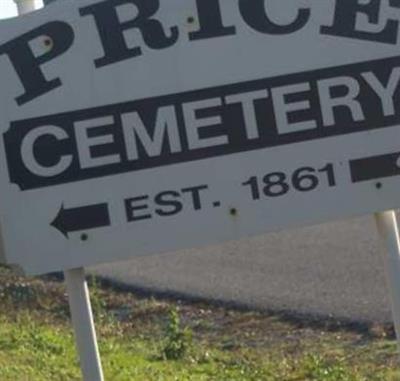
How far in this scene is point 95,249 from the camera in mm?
5266

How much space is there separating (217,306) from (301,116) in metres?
6.43

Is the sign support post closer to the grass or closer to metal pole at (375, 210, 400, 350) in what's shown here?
metal pole at (375, 210, 400, 350)

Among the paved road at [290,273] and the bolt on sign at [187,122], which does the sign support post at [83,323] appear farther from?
the paved road at [290,273]

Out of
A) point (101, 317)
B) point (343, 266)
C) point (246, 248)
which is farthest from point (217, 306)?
point (246, 248)

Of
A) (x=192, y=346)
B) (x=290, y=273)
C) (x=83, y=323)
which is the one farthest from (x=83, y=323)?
(x=290, y=273)

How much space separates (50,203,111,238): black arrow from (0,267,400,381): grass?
260 centimetres

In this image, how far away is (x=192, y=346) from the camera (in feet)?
29.4

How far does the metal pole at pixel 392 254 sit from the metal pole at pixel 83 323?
3.72ft

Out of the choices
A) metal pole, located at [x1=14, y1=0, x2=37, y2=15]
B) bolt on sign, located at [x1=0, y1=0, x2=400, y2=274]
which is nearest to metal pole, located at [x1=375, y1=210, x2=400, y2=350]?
bolt on sign, located at [x1=0, y1=0, x2=400, y2=274]

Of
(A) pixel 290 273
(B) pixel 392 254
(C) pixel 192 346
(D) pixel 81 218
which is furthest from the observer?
(A) pixel 290 273

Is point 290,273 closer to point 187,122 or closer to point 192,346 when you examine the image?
point 192,346

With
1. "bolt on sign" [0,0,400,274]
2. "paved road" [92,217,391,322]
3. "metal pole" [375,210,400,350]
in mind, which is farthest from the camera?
"paved road" [92,217,391,322]

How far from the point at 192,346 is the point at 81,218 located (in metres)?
3.83

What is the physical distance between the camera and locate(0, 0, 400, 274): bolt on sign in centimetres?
524
